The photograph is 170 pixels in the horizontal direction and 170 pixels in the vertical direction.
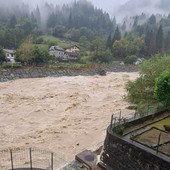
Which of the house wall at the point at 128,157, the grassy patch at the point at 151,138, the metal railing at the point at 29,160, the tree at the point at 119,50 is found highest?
the tree at the point at 119,50

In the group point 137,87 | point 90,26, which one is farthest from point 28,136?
point 90,26

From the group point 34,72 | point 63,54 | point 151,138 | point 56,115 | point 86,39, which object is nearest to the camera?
point 151,138

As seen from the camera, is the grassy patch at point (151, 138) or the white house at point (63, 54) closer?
the grassy patch at point (151, 138)

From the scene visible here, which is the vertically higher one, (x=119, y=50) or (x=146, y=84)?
(x=119, y=50)

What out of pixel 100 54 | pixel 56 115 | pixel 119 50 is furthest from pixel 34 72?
pixel 119 50

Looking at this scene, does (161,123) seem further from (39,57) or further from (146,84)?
(39,57)

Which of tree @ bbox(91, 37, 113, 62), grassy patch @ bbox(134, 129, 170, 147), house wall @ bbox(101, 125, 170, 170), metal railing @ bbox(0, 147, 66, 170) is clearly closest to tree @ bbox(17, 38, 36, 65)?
tree @ bbox(91, 37, 113, 62)

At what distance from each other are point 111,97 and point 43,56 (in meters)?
19.9

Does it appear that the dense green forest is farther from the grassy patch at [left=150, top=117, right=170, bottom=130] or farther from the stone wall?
the grassy patch at [left=150, top=117, right=170, bottom=130]

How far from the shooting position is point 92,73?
35.0 m

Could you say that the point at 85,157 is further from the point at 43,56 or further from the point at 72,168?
the point at 43,56

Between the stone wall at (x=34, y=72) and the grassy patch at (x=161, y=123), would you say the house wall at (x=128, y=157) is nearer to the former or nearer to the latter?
the grassy patch at (x=161, y=123)

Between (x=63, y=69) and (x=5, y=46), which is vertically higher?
(x=5, y=46)

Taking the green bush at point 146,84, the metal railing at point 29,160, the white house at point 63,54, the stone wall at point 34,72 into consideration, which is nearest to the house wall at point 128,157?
the metal railing at point 29,160
